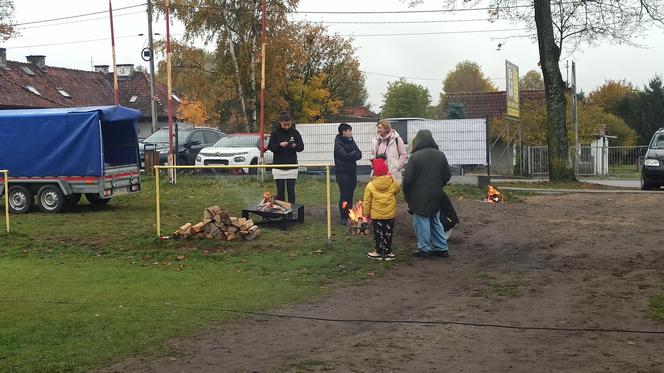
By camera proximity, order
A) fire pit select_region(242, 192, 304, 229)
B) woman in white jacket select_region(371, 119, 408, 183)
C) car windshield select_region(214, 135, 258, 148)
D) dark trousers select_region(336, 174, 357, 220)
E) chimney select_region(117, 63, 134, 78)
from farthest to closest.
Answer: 1. chimney select_region(117, 63, 134, 78)
2. car windshield select_region(214, 135, 258, 148)
3. dark trousers select_region(336, 174, 357, 220)
4. fire pit select_region(242, 192, 304, 229)
5. woman in white jacket select_region(371, 119, 408, 183)

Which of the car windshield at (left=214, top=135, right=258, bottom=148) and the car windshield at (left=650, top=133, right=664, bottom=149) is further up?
the car windshield at (left=214, top=135, right=258, bottom=148)

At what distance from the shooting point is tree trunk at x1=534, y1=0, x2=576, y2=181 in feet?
88.0

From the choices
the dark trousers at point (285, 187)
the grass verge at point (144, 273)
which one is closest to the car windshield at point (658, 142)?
the grass verge at point (144, 273)

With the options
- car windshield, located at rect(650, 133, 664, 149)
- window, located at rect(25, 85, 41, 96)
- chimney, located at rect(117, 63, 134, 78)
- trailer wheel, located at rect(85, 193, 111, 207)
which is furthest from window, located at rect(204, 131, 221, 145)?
chimney, located at rect(117, 63, 134, 78)

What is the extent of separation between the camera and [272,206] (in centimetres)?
1391

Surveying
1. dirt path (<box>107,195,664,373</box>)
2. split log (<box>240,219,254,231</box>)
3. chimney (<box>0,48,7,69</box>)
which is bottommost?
dirt path (<box>107,195,664,373</box>)

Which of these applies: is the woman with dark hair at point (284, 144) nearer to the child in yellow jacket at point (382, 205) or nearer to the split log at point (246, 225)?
the split log at point (246, 225)

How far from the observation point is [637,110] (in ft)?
229

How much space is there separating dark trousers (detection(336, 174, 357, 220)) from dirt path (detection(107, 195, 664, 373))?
3.72 ft

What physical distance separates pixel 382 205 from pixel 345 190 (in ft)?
8.15

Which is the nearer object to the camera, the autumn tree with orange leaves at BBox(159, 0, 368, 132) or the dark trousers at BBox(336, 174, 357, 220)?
the dark trousers at BBox(336, 174, 357, 220)

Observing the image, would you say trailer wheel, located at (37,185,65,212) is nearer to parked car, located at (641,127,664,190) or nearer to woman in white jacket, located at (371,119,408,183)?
woman in white jacket, located at (371,119,408,183)

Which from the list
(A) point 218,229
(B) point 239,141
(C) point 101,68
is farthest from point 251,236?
(C) point 101,68

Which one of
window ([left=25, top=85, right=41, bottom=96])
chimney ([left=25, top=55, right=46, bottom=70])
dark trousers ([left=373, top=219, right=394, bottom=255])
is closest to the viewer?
dark trousers ([left=373, top=219, right=394, bottom=255])
